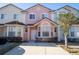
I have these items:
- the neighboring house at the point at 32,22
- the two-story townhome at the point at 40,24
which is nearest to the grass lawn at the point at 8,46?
the neighboring house at the point at 32,22

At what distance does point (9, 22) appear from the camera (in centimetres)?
609

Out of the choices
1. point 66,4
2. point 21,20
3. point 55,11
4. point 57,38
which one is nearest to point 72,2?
point 66,4

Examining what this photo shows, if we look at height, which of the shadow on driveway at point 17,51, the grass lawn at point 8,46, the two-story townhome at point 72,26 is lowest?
the shadow on driveway at point 17,51

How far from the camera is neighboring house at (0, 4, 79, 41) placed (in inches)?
236

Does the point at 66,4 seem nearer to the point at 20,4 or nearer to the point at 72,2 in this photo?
the point at 72,2

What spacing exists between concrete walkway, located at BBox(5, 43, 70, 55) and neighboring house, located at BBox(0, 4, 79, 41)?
185mm

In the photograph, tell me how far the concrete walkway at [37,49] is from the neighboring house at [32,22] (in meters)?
0.19

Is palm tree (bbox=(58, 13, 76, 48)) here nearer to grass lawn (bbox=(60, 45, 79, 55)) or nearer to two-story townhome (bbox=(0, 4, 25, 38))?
grass lawn (bbox=(60, 45, 79, 55))

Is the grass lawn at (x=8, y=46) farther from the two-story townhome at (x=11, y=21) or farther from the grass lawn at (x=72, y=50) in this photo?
the grass lawn at (x=72, y=50)

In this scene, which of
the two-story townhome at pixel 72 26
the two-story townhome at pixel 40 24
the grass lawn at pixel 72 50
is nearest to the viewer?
the grass lawn at pixel 72 50

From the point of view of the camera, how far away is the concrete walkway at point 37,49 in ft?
18.6

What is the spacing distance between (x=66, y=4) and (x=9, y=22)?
4.99 feet

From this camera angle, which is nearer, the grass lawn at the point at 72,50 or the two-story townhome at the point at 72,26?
the grass lawn at the point at 72,50
